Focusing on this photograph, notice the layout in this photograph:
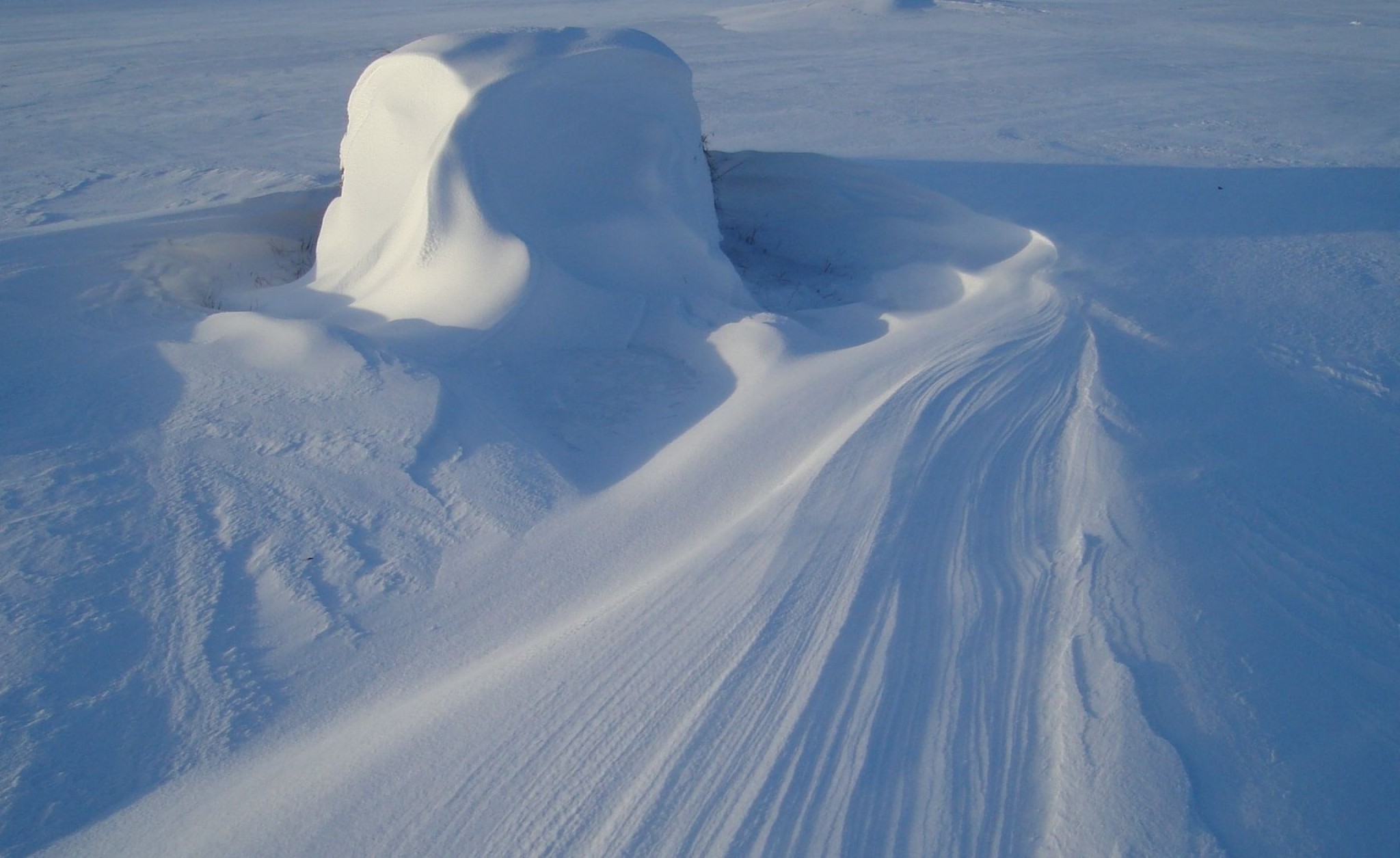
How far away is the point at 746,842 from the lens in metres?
1.84

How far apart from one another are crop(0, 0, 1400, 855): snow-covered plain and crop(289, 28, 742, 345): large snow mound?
2 cm

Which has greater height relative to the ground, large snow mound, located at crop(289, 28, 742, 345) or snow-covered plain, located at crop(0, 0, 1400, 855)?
large snow mound, located at crop(289, 28, 742, 345)

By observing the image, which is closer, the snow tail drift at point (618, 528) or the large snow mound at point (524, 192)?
the snow tail drift at point (618, 528)

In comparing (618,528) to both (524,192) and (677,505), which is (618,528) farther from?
→ (524,192)

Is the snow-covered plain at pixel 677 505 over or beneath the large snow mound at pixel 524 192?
beneath

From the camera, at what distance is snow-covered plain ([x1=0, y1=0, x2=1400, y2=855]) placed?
1.98 meters

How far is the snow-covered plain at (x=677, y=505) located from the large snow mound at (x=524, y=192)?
0.02m

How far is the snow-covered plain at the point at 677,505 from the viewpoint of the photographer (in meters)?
Result: 1.98

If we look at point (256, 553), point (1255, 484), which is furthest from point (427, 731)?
point (1255, 484)

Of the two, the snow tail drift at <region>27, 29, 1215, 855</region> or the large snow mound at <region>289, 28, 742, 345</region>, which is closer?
the snow tail drift at <region>27, 29, 1215, 855</region>

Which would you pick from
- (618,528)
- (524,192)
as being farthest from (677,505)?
(524,192)

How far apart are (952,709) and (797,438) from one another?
127 cm

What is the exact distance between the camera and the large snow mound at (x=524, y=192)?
405 cm

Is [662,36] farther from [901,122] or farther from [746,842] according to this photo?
[746,842]
